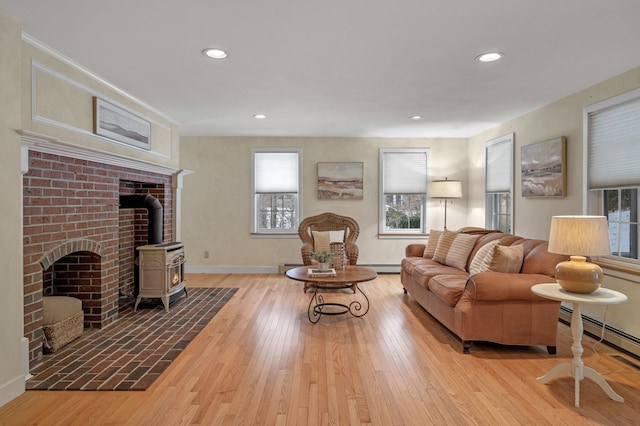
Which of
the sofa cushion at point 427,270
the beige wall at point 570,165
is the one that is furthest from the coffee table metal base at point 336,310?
the beige wall at point 570,165

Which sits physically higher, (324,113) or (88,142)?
(324,113)

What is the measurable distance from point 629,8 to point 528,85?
5.11 ft

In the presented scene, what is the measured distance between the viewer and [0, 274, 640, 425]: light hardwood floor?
2.36 metres

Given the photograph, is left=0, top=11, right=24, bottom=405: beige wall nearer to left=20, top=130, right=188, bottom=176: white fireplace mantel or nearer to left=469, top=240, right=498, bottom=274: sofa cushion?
left=20, top=130, right=188, bottom=176: white fireplace mantel

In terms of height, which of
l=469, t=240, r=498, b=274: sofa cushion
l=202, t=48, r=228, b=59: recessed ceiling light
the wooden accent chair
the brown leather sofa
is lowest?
the brown leather sofa

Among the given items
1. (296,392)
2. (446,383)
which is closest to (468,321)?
(446,383)

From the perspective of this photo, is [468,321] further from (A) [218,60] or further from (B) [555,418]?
(A) [218,60]

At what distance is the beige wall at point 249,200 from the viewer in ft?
22.7

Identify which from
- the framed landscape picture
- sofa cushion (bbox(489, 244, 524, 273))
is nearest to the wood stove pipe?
sofa cushion (bbox(489, 244, 524, 273))

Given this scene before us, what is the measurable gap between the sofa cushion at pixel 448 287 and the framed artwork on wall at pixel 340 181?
3.04 meters

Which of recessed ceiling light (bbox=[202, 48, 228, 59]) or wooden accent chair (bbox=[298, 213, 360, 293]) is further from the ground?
recessed ceiling light (bbox=[202, 48, 228, 59])

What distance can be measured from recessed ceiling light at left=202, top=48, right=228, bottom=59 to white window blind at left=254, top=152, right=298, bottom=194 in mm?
3814

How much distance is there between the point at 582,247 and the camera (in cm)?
258

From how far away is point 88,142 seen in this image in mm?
3592
